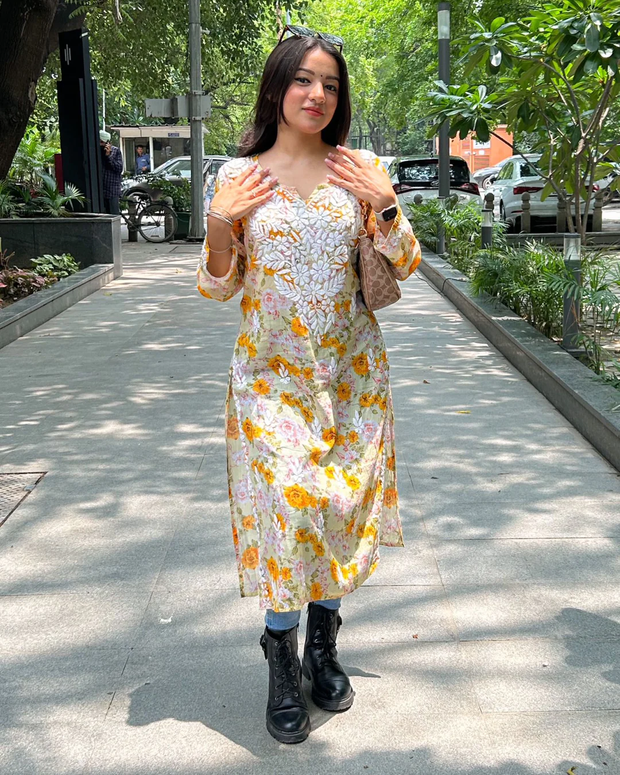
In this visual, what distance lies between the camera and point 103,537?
15.4 ft

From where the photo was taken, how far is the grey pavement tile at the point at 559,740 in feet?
9.36

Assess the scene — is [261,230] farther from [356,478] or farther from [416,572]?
[416,572]

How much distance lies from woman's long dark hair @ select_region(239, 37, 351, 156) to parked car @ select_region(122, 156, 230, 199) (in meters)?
15.0

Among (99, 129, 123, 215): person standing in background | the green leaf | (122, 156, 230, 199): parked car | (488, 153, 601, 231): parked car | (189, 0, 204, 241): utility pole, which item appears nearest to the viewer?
the green leaf

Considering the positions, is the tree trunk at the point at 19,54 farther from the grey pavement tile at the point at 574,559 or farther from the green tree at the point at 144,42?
the grey pavement tile at the point at 574,559

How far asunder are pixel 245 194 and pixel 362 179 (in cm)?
32

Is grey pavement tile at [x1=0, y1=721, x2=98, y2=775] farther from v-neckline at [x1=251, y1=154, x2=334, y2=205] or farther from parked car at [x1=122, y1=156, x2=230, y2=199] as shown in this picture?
parked car at [x1=122, y1=156, x2=230, y2=199]

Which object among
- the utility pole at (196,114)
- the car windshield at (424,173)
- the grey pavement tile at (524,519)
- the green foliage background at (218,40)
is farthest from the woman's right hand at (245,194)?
the car windshield at (424,173)

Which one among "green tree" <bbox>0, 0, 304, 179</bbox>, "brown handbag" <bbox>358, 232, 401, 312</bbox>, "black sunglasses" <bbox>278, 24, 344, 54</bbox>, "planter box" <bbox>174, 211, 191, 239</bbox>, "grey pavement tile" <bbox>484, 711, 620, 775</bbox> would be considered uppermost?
"green tree" <bbox>0, 0, 304, 179</bbox>

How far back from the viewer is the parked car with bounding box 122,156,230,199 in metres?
20.8

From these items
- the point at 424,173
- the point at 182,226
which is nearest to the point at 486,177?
the point at 424,173

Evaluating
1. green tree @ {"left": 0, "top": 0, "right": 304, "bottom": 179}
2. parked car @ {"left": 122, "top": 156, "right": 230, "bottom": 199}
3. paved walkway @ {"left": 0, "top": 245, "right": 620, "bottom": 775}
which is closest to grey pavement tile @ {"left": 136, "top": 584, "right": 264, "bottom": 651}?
paved walkway @ {"left": 0, "top": 245, "right": 620, "bottom": 775}

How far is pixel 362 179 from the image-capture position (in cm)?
291

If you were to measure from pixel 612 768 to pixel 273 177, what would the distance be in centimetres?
182
